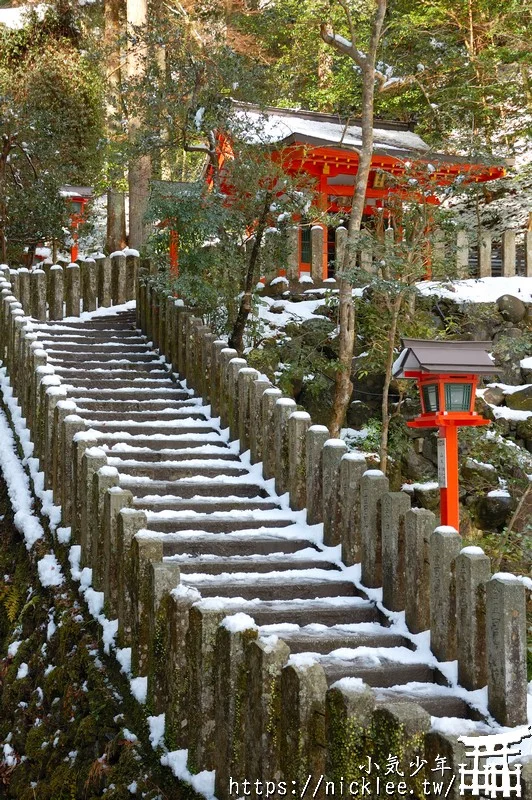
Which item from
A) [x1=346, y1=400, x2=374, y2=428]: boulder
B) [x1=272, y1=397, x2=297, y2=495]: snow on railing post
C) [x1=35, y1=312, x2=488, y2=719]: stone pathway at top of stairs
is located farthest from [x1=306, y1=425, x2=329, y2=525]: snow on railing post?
[x1=346, y1=400, x2=374, y2=428]: boulder

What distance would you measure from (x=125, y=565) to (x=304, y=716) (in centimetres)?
161

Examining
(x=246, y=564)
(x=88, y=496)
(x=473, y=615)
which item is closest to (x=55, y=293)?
(x=88, y=496)

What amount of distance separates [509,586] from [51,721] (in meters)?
2.41

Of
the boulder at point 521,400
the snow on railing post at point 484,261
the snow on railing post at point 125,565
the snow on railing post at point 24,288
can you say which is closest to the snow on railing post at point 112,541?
the snow on railing post at point 125,565

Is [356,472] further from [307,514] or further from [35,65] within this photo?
[35,65]

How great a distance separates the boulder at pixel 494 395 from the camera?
11.0 metres

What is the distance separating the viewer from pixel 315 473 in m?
5.51

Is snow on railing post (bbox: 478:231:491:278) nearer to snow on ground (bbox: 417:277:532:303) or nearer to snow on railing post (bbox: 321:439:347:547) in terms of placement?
snow on ground (bbox: 417:277:532:303)

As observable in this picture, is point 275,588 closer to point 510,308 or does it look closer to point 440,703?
point 440,703

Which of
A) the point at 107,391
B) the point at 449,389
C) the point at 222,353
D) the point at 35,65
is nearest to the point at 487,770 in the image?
the point at 449,389

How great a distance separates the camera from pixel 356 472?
5098 mm

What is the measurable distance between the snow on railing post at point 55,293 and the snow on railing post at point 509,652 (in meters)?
6.54

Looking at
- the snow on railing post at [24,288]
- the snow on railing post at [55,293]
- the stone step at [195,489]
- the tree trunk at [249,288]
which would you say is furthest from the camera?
the snow on railing post at [55,293]

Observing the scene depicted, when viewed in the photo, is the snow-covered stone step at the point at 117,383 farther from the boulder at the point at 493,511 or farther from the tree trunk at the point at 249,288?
the boulder at the point at 493,511
